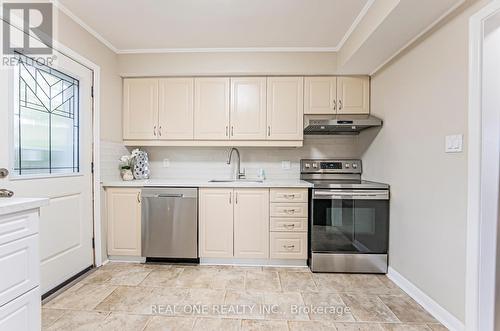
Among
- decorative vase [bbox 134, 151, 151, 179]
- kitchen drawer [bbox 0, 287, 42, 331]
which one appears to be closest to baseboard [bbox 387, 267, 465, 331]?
kitchen drawer [bbox 0, 287, 42, 331]

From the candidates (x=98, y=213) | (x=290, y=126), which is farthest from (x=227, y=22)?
(x=98, y=213)

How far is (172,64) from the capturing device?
2.96 metres

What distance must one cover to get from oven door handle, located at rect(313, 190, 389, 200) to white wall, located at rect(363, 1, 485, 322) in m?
0.10

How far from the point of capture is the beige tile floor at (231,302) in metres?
1.75

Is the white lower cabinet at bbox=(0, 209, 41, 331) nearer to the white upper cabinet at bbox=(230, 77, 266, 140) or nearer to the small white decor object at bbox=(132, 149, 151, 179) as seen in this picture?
the small white decor object at bbox=(132, 149, 151, 179)

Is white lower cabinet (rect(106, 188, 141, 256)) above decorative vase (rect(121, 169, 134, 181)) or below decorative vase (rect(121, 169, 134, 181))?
below

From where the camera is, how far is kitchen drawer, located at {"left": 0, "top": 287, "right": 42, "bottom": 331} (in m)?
1.12

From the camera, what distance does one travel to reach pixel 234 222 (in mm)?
2742

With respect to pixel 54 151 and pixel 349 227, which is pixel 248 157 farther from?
pixel 54 151

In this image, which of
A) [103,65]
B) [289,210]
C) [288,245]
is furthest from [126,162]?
[288,245]

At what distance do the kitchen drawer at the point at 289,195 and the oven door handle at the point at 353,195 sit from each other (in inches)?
7.0

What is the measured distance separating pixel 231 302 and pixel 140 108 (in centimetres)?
242

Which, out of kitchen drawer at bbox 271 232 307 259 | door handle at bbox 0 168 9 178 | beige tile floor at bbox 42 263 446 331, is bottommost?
beige tile floor at bbox 42 263 446 331

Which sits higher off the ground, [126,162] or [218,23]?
[218,23]
